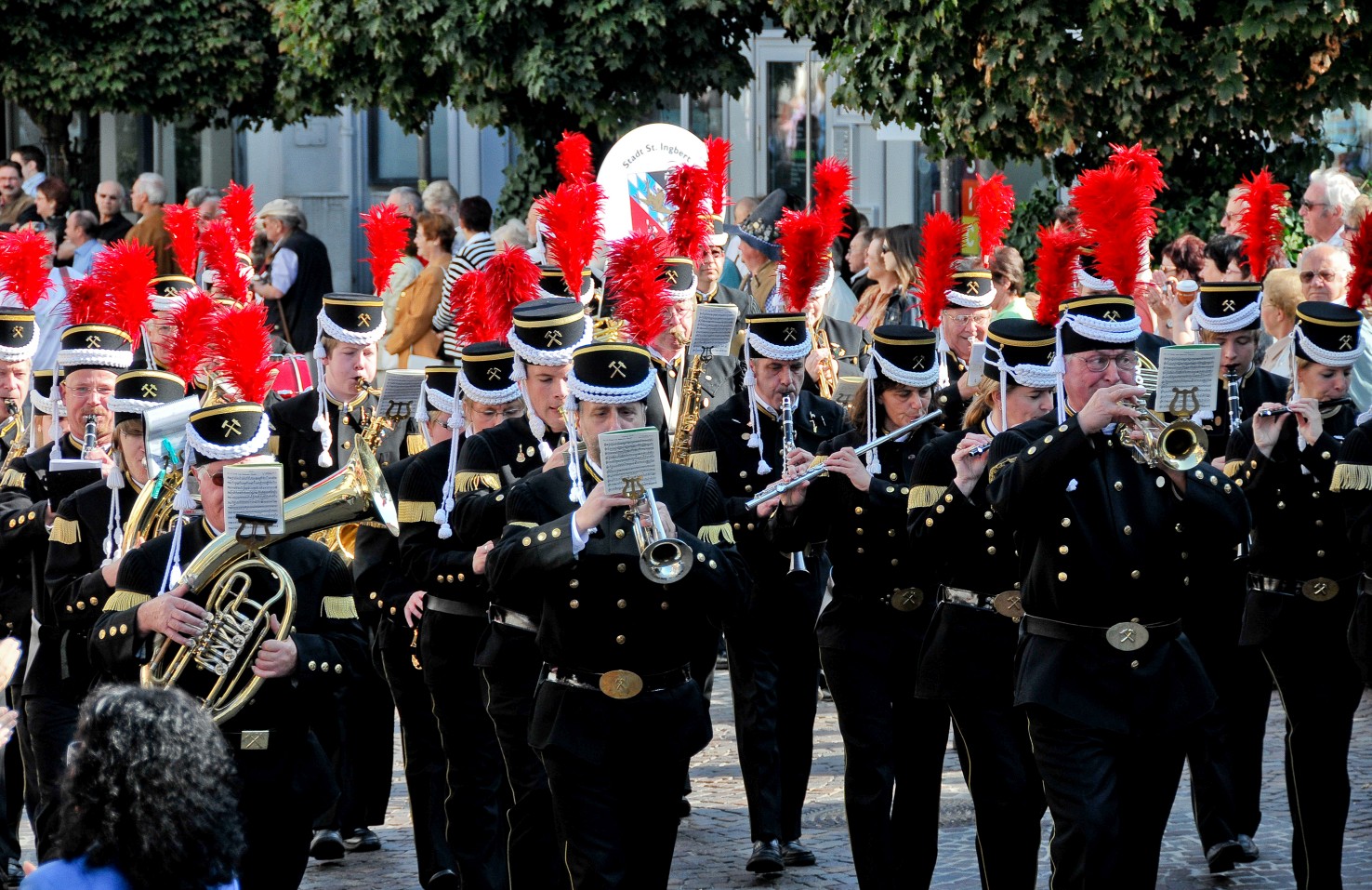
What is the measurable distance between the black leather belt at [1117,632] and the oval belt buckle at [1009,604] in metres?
0.70

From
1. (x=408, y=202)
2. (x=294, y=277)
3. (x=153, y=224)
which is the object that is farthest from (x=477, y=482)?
(x=153, y=224)

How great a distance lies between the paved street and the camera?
26.9ft

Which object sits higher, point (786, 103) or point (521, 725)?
point (786, 103)

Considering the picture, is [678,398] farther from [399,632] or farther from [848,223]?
[848,223]

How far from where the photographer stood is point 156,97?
20.9 m

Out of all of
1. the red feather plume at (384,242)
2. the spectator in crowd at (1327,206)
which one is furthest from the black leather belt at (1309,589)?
the red feather plume at (384,242)

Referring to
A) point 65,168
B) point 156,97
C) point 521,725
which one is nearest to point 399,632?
point 521,725

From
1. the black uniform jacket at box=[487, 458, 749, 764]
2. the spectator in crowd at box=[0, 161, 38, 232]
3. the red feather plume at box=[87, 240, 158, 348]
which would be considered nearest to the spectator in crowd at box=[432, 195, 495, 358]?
the red feather plume at box=[87, 240, 158, 348]

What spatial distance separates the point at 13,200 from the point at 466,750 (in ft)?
→ 38.6

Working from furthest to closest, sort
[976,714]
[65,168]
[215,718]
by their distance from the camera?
[65,168] → [976,714] → [215,718]

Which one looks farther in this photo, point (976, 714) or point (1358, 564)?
point (1358, 564)

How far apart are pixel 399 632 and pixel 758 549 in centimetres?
145

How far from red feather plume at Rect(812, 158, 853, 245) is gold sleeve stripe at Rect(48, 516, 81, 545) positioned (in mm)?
3401

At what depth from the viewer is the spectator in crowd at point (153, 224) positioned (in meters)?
16.6
